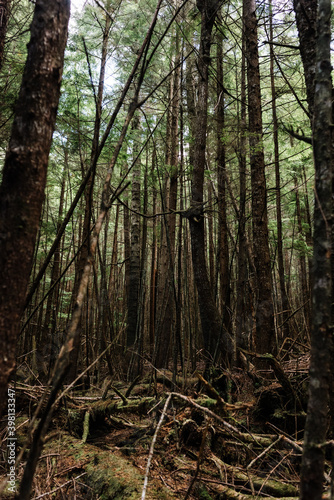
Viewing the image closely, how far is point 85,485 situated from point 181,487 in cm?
69

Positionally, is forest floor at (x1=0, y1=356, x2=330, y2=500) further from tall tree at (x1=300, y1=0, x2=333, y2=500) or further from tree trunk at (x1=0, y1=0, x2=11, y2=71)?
tree trunk at (x1=0, y1=0, x2=11, y2=71)

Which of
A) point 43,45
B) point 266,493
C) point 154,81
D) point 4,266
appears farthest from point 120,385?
point 154,81

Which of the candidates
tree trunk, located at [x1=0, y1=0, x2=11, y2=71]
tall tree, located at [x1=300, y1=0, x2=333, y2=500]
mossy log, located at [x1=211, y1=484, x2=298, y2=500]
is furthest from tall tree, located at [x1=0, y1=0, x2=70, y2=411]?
tree trunk, located at [x1=0, y1=0, x2=11, y2=71]

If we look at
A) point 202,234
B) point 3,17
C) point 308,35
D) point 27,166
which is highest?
point 3,17

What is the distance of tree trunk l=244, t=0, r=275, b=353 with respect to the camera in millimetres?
4824

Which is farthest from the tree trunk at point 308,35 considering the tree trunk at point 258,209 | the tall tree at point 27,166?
the tall tree at point 27,166

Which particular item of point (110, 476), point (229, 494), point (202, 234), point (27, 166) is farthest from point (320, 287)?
point (202, 234)

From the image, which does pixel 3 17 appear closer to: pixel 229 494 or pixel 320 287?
pixel 320 287

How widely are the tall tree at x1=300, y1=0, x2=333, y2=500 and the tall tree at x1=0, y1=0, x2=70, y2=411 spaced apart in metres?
1.12

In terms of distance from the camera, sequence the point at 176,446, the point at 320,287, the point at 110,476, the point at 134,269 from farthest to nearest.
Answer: the point at 134,269 → the point at 176,446 → the point at 110,476 → the point at 320,287

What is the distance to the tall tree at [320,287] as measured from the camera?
103 centimetres

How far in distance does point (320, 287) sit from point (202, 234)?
142 inches

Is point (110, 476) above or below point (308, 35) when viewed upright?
below

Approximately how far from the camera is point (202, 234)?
4727mm
